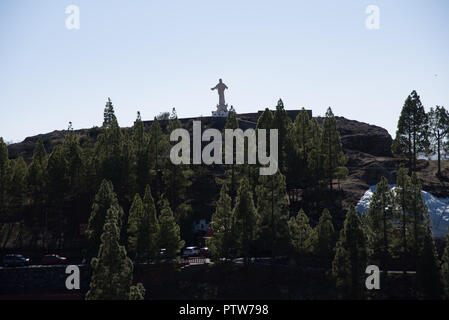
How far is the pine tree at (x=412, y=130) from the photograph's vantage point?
61656 mm

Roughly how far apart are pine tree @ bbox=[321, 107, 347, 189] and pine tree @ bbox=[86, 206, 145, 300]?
3213 centimetres

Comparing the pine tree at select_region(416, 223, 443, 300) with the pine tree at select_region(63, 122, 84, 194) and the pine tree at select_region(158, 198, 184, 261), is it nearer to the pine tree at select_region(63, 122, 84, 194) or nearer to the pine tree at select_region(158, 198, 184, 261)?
the pine tree at select_region(158, 198, 184, 261)

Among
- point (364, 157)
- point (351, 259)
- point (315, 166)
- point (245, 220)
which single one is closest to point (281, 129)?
point (315, 166)

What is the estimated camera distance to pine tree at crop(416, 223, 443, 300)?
37.4m

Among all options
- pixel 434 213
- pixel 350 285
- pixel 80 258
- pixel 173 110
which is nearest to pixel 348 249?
pixel 350 285

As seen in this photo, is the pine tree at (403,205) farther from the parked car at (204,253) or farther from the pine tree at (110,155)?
the pine tree at (110,155)

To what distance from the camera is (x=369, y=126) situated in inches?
3748

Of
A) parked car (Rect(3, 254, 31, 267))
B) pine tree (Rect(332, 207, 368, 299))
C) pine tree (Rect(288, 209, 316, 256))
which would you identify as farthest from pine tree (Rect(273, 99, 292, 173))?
parked car (Rect(3, 254, 31, 267))

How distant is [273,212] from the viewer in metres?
46.3

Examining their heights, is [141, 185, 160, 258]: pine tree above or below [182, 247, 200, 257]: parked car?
above
